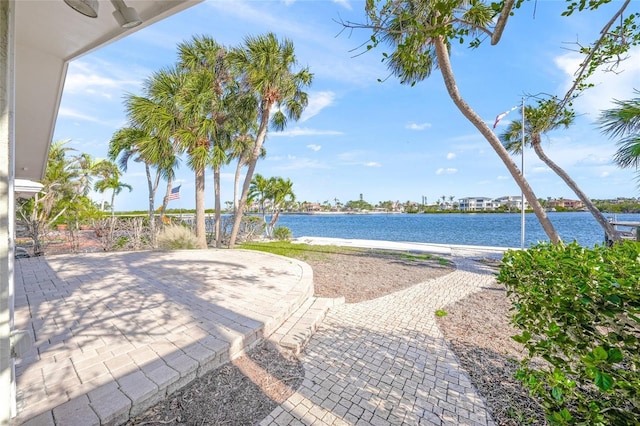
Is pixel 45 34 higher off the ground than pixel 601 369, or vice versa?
pixel 45 34

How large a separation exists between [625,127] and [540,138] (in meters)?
5.97

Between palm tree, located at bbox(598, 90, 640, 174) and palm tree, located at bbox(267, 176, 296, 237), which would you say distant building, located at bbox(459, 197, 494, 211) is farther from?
palm tree, located at bbox(598, 90, 640, 174)

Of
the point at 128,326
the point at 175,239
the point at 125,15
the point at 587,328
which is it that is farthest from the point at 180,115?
the point at 587,328

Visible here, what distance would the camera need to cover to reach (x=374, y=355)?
2.86m

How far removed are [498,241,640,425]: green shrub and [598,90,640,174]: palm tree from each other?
3.59 meters

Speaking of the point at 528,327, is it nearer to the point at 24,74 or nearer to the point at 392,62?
the point at 392,62

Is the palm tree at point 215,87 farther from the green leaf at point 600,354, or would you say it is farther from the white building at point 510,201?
the white building at point 510,201

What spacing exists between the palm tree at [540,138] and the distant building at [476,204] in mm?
83829

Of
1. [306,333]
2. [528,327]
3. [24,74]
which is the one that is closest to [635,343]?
[528,327]

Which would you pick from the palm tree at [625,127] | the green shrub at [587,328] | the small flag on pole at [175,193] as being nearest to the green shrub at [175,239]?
the small flag on pole at [175,193]

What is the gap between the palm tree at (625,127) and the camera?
3975mm

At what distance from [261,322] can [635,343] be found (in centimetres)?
307

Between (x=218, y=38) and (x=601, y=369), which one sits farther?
(x=218, y=38)

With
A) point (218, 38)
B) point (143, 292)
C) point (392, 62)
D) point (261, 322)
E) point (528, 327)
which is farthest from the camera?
point (218, 38)
